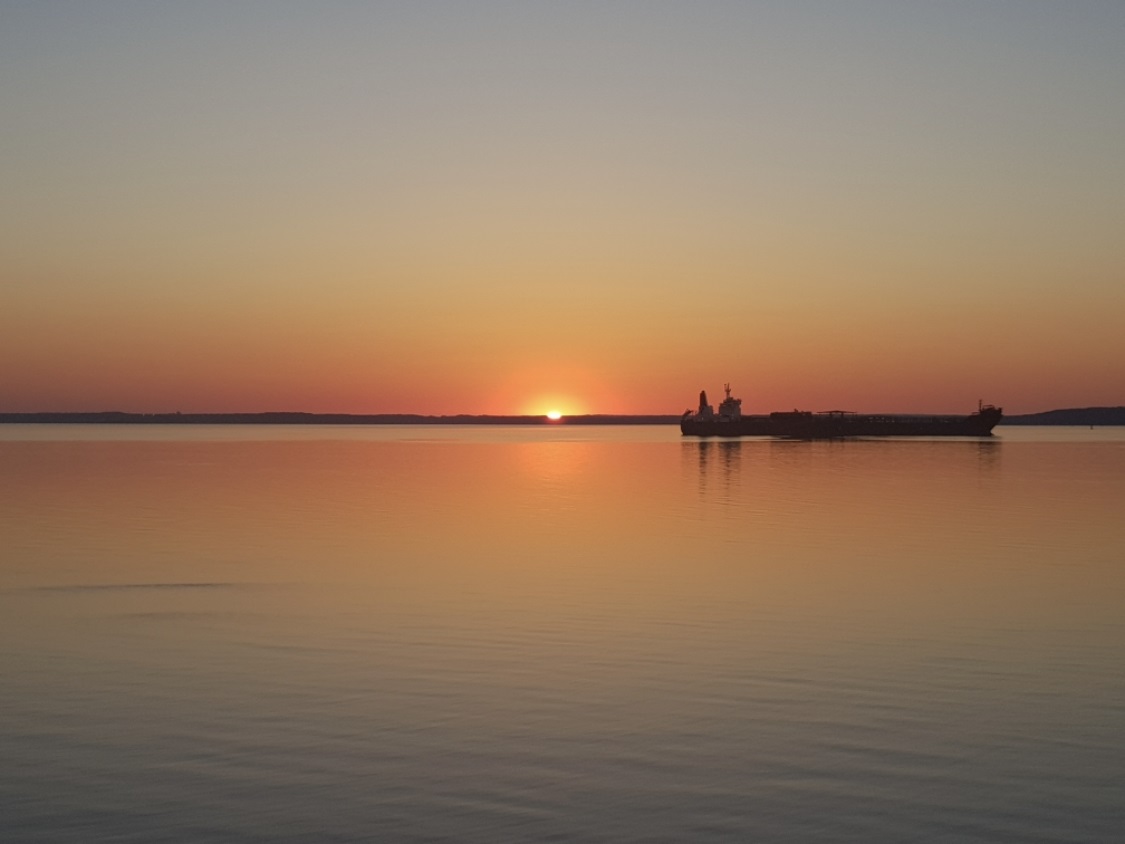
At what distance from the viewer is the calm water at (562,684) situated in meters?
12.1

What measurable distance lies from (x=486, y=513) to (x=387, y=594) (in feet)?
76.2

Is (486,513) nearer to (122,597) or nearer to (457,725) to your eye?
(122,597)

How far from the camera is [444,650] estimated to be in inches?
803

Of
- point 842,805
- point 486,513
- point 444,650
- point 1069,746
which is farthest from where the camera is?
point 486,513

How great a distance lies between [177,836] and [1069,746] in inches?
401

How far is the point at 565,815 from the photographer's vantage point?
11.9m

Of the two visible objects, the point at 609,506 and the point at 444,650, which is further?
the point at 609,506

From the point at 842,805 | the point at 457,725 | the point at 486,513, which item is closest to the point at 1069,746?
the point at 842,805

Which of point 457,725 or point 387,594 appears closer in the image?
point 457,725

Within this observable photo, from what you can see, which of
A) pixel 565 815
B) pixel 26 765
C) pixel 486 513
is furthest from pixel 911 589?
pixel 486 513

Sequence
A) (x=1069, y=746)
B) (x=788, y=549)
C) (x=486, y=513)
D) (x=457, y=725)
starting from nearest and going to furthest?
(x=1069, y=746)
(x=457, y=725)
(x=788, y=549)
(x=486, y=513)

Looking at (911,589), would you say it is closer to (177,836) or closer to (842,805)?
(842,805)

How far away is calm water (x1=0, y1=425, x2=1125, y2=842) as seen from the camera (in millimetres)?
12086

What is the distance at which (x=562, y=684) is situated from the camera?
1781 centimetres
